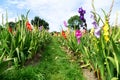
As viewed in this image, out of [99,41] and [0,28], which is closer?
[99,41]

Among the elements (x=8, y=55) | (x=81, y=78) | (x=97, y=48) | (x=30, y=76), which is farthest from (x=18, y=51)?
(x=97, y=48)

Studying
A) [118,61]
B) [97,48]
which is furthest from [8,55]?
[118,61]

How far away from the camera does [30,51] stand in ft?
22.0

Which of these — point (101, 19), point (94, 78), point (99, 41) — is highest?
point (101, 19)

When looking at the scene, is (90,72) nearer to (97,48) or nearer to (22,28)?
(97,48)

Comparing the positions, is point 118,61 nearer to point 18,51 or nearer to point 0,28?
point 18,51

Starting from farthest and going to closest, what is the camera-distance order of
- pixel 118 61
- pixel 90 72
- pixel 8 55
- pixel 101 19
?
pixel 8 55
pixel 90 72
pixel 101 19
pixel 118 61

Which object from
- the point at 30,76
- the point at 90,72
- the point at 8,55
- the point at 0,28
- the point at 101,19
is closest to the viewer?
the point at 101,19

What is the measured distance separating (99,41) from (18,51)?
2.02 metres

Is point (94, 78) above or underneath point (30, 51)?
underneath

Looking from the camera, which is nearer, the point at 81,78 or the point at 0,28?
the point at 81,78

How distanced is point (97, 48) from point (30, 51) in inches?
112

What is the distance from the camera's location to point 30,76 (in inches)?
188

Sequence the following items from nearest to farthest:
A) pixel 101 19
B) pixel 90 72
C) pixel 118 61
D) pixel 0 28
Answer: pixel 118 61 → pixel 101 19 → pixel 90 72 → pixel 0 28
